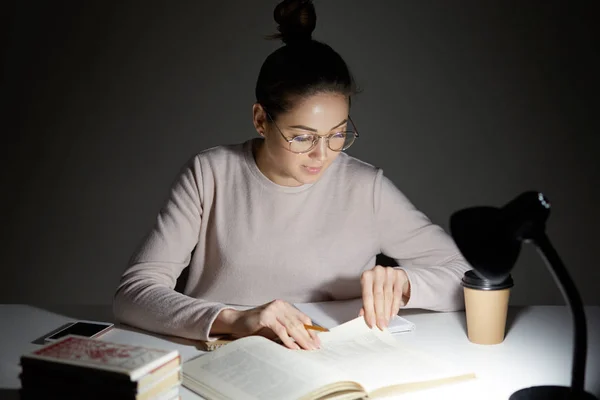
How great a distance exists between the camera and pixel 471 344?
1.51m

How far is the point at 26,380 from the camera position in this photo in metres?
1.13

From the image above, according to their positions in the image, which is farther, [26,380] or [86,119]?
[86,119]

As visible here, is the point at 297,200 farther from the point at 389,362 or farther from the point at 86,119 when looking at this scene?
the point at 86,119

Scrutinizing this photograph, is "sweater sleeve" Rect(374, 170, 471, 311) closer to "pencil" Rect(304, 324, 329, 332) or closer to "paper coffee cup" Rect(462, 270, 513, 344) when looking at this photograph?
"paper coffee cup" Rect(462, 270, 513, 344)

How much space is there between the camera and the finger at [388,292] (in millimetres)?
1529

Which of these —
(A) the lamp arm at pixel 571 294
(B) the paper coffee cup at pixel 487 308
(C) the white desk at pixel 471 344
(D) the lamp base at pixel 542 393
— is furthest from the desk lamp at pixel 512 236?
(B) the paper coffee cup at pixel 487 308

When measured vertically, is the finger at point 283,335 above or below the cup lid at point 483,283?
below

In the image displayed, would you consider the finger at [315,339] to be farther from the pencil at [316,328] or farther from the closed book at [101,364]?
the closed book at [101,364]

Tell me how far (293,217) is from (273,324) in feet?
1.92

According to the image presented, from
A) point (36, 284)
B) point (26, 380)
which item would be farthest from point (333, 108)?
point (36, 284)

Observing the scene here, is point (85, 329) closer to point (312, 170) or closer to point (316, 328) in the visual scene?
point (316, 328)

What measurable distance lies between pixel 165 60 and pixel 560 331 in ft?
6.57

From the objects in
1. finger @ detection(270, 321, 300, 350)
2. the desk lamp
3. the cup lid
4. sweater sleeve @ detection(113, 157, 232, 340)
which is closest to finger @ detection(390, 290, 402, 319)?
the cup lid

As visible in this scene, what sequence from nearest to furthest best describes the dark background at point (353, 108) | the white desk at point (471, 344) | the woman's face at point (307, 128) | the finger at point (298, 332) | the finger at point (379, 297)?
the white desk at point (471, 344)
the finger at point (298, 332)
the finger at point (379, 297)
the woman's face at point (307, 128)
the dark background at point (353, 108)
